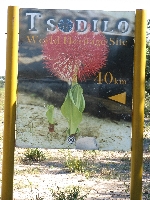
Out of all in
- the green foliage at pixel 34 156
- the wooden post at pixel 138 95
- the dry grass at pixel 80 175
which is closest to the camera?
the wooden post at pixel 138 95

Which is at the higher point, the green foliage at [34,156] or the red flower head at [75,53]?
the red flower head at [75,53]

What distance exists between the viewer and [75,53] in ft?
14.3

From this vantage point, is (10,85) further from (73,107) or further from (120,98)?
(120,98)

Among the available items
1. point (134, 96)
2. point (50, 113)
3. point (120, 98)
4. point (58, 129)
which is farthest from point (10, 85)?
point (134, 96)

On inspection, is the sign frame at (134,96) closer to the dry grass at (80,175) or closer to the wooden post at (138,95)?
the wooden post at (138,95)

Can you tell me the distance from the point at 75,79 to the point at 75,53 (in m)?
0.28

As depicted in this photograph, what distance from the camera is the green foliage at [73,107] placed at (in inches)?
170

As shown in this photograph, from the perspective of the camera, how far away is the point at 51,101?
436 centimetres

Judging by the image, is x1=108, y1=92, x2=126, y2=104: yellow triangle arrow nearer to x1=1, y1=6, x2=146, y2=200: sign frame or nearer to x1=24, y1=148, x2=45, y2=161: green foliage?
x1=1, y1=6, x2=146, y2=200: sign frame

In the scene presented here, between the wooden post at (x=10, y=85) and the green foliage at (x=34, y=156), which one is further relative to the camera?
the green foliage at (x=34, y=156)

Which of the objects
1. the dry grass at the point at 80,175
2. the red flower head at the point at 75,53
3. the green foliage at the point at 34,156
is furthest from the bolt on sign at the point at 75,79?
the green foliage at the point at 34,156

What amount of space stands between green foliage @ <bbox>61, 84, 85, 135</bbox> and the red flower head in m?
0.14

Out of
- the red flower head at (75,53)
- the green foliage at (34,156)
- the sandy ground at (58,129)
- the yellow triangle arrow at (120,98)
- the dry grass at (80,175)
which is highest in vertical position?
the red flower head at (75,53)

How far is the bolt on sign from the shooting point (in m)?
4.32
